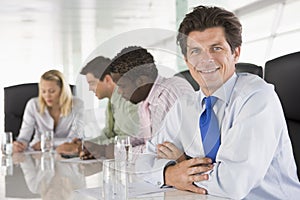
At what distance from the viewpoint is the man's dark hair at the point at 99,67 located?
1.70 metres

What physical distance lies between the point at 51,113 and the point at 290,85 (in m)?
2.00

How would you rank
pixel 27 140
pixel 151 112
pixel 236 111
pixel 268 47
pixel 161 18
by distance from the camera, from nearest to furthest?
pixel 236 111 → pixel 151 112 → pixel 27 140 → pixel 268 47 → pixel 161 18

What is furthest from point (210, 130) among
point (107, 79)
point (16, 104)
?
point (16, 104)

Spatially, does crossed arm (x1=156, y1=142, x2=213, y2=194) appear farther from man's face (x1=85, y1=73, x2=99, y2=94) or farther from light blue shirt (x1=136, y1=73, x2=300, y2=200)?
man's face (x1=85, y1=73, x2=99, y2=94)

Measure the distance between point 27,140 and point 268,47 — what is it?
12.4 ft

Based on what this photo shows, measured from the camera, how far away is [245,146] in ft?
4.20

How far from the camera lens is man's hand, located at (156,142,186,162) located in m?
1.48

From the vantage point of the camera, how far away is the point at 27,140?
3.11 metres

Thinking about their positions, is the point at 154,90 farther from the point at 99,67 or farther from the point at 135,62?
the point at 99,67

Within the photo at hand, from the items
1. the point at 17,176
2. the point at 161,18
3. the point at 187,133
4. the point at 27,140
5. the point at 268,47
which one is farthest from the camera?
the point at 161,18

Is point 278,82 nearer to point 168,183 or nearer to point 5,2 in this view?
point 168,183

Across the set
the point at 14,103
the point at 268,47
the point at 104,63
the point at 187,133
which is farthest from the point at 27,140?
the point at 268,47

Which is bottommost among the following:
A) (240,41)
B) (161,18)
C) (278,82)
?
(278,82)

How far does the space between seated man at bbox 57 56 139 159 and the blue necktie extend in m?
0.28
